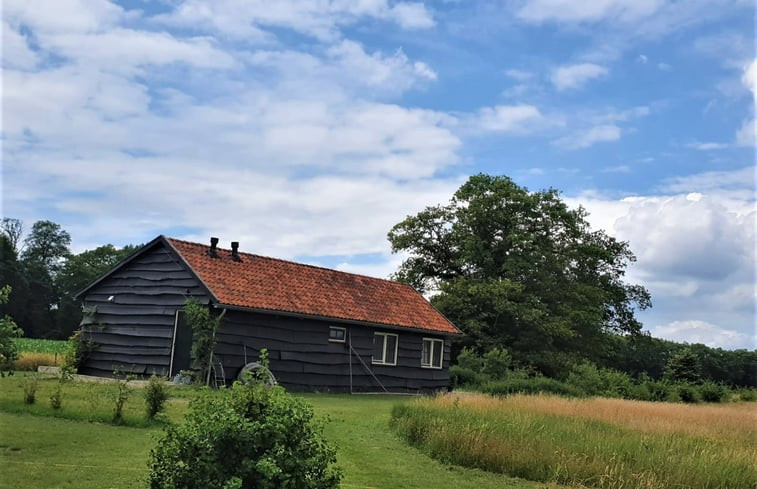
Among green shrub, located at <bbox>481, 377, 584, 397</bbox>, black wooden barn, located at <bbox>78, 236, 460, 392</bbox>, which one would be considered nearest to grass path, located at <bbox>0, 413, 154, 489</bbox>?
black wooden barn, located at <bbox>78, 236, 460, 392</bbox>

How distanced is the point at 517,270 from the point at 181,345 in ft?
77.5

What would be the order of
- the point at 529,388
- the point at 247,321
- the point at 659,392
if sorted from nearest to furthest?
the point at 247,321
the point at 529,388
the point at 659,392

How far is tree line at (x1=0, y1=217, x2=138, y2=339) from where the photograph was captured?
52500mm

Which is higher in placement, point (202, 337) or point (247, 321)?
point (247, 321)

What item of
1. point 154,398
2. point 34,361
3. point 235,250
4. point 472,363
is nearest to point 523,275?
point 472,363

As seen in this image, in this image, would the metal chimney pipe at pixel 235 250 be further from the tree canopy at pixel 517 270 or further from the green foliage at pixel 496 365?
the tree canopy at pixel 517 270

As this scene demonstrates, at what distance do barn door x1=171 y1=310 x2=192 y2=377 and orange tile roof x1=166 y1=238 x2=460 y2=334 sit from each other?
1538 mm

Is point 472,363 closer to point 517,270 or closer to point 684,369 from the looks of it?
point 517,270

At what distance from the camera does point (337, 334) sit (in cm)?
2366

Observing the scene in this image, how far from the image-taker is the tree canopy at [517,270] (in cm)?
3900

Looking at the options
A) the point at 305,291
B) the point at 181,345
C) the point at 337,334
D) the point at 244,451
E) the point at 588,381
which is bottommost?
the point at 244,451

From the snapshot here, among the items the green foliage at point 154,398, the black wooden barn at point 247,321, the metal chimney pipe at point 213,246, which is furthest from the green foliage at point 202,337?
the green foliage at point 154,398

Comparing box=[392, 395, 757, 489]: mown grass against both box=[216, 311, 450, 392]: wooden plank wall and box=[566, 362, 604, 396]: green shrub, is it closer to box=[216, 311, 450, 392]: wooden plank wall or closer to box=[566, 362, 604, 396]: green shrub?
box=[216, 311, 450, 392]: wooden plank wall

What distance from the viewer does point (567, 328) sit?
3944 cm
